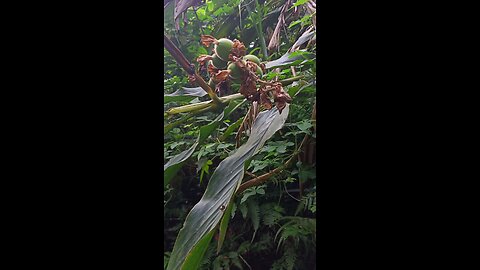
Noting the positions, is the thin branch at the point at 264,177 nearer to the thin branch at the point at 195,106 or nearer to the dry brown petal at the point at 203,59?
the thin branch at the point at 195,106

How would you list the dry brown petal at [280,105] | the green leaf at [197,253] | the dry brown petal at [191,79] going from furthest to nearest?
the dry brown petal at [191,79] → the dry brown petal at [280,105] → the green leaf at [197,253]

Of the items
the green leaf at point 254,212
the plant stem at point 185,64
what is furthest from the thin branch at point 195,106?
the green leaf at point 254,212

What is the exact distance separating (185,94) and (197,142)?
5.1 inches

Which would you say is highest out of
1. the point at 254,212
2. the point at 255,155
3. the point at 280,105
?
the point at 280,105

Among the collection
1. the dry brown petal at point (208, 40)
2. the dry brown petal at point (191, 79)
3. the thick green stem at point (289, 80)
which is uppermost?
the dry brown petal at point (208, 40)

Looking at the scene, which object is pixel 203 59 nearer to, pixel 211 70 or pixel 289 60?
pixel 211 70

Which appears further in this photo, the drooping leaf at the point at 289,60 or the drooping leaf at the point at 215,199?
the drooping leaf at the point at 289,60

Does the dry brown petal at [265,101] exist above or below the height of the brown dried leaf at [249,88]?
below

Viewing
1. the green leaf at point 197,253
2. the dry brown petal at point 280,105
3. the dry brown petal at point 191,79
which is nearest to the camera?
the green leaf at point 197,253

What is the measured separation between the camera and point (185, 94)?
129cm

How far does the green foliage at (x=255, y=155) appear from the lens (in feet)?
4.12

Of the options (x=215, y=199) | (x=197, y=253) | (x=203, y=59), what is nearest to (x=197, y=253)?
→ (x=197, y=253)
